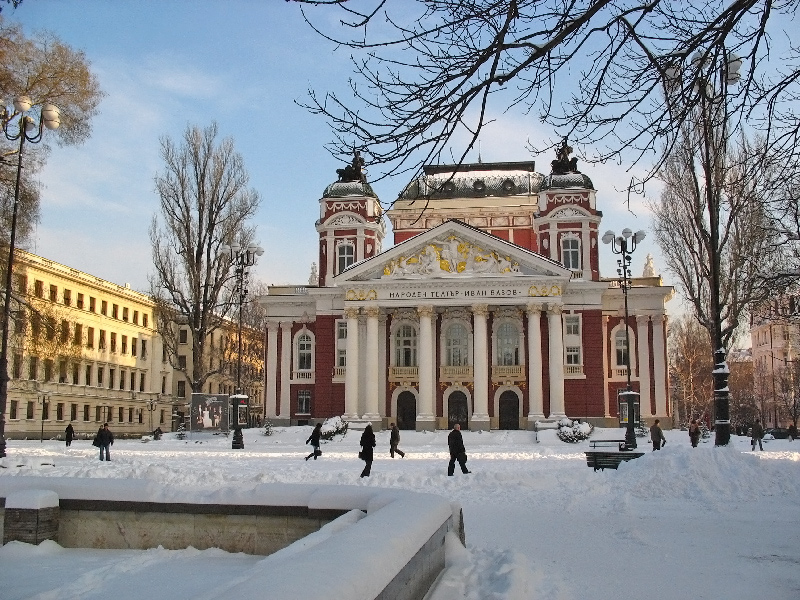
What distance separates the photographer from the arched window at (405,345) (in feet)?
159

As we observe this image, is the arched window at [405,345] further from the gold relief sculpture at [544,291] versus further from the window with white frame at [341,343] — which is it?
the gold relief sculpture at [544,291]

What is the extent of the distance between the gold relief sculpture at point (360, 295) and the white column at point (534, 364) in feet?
29.1

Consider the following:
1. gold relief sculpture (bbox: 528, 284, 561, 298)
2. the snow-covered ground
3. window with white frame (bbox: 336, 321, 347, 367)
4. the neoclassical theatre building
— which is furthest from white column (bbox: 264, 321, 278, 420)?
the snow-covered ground

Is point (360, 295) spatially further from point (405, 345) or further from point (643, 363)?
point (643, 363)

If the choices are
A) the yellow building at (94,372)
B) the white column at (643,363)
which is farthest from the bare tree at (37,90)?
the white column at (643,363)

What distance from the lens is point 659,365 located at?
4766 cm

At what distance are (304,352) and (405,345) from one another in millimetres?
6927

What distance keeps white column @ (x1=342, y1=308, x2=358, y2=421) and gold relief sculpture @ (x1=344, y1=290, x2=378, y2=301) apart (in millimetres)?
663

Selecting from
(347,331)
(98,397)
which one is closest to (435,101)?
(347,331)

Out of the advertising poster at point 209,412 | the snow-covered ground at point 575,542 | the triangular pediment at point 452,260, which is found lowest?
the snow-covered ground at point 575,542

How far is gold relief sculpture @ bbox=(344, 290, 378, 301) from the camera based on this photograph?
1831 inches

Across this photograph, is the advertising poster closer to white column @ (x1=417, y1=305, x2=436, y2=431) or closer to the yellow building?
the yellow building

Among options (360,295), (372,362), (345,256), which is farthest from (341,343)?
(345,256)

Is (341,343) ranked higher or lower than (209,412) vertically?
higher
